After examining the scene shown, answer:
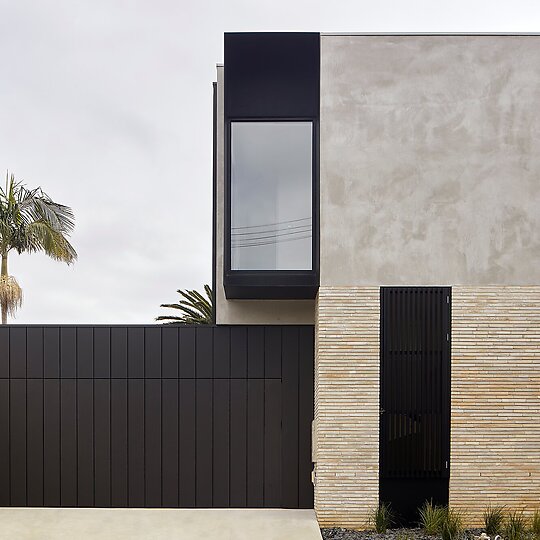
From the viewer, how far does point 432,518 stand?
8086 millimetres

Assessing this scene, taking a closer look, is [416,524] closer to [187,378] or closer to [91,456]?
[187,378]

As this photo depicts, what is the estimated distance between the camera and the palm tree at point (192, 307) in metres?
19.9

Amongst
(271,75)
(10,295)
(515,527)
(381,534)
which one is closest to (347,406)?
(381,534)

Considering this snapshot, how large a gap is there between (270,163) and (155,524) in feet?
14.1

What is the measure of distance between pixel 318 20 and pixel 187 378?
6.71m

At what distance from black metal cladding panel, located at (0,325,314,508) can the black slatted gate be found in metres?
1.27

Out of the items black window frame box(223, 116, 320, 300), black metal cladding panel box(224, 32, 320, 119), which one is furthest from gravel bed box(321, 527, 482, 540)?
black metal cladding panel box(224, 32, 320, 119)

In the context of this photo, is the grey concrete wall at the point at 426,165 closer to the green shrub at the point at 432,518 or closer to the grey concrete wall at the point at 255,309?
the grey concrete wall at the point at 255,309

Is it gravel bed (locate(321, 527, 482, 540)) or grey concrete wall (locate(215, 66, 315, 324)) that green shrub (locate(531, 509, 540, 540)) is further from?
grey concrete wall (locate(215, 66, 315, 324))

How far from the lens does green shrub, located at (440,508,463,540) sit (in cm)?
774

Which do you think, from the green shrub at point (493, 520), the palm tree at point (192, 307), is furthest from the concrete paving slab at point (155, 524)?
the palm tree at point (192, 307)

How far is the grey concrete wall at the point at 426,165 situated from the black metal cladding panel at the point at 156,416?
1.71m

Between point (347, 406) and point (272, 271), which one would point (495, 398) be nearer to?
point (347, 406)

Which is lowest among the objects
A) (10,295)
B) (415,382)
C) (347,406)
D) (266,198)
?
(347,406)
